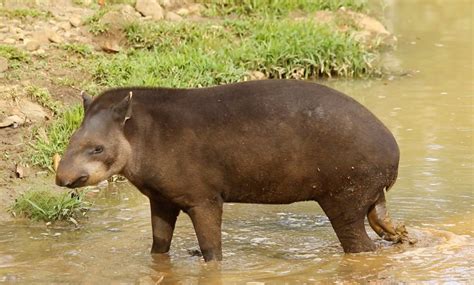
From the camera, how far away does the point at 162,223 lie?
28.3 ft

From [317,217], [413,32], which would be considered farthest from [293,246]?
[413,32]

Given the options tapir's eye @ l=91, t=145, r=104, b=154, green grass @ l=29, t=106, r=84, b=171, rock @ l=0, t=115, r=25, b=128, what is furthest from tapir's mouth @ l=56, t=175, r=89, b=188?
rock @ l=0, t=115, r=25, b=128

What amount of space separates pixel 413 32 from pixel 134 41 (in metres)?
5.61

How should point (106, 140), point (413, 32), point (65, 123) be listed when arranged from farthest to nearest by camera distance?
point (413, 32)
point (65, 123)
point (106, 140)

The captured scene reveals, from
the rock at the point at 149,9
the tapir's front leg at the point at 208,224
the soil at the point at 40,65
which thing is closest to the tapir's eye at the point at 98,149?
the tapir's front leg at the point at 208,224

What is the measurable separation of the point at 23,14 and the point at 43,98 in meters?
2.77

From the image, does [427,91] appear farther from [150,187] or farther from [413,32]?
[150,187]

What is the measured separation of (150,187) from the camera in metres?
8.23

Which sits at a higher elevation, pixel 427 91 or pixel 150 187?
pixel 150 187

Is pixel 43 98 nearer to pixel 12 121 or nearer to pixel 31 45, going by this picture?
pixel 12 121

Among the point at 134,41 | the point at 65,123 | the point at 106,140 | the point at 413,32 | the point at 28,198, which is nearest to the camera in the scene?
the point at 106,140

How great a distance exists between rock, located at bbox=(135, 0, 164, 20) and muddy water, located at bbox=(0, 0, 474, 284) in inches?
156

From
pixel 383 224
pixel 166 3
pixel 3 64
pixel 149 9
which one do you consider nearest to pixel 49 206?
pixel 383 224

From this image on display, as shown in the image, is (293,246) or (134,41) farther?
(134,41)
